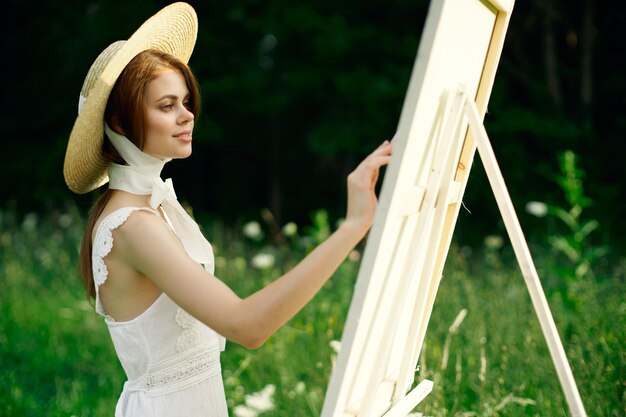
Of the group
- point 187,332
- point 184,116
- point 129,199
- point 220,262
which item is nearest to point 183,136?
point 184,116

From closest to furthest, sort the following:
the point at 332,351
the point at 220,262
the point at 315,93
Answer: the point at 332,351, the point at 220,262, the point at 315,93

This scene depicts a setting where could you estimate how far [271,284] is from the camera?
1466 mm

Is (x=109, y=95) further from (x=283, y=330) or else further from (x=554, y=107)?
(x=554, y=107)

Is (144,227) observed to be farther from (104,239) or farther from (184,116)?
(184,116)

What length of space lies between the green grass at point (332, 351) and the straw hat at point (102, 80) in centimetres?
112

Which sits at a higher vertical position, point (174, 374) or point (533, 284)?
point (533, 284)

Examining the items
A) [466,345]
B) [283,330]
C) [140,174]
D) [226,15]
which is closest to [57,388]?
[283,330]

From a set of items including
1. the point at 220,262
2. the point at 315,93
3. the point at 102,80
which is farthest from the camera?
the point at 315,93

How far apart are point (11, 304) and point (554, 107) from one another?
710 centimetres

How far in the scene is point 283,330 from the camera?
3.97m

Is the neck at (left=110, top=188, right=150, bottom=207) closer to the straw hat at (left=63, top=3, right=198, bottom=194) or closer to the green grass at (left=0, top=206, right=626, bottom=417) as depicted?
the straw hat at (left=63, top=3, right=198, bottom=194)

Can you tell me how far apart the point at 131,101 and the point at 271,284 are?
24.0 inches

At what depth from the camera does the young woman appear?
1676 millimetres

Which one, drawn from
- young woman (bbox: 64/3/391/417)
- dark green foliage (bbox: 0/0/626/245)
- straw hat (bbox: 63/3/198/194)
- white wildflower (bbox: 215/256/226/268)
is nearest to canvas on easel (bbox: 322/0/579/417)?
young woman (bbox: 64/3/391/417)
